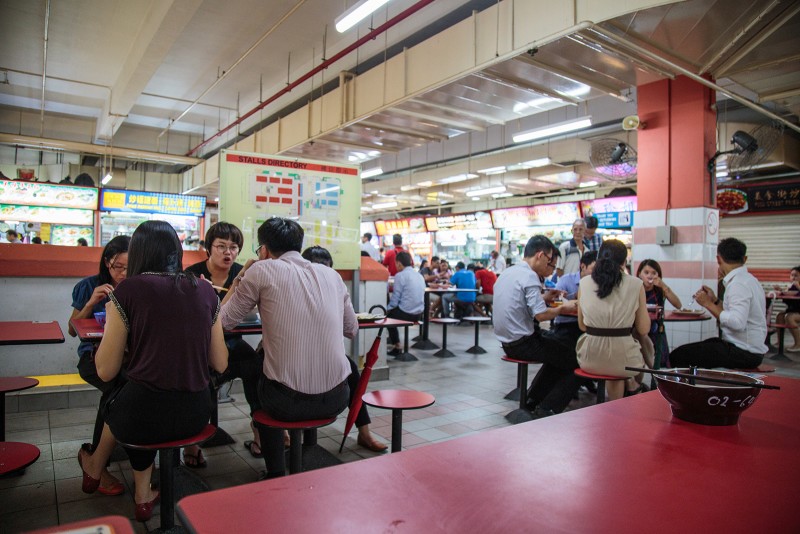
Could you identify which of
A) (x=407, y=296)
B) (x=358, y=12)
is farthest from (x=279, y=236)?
(x=407, y=296)

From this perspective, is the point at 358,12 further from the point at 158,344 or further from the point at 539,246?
A: the point at 158,344

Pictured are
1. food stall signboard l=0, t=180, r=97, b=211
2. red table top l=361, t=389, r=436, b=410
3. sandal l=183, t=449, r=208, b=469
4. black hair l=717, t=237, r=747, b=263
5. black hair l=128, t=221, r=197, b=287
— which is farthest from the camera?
food stall signboard l=0, t=180, r=97, b=211

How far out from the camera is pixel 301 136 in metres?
8.48

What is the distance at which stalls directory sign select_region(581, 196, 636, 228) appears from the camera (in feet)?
36.2

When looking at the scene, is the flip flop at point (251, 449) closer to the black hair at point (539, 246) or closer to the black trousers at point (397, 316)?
the black hair at point (539, 246)

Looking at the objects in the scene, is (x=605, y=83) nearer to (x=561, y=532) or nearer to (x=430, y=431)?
(x=430, y=431)

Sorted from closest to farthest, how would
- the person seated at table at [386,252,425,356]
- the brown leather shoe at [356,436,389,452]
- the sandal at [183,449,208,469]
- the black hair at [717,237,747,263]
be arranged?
the sandal at [183,449,208,469] → the brown leather shoe at [356,436,389,452] → the black hair at [717,237,747,263] → the person seated at table at [386,252,425,356]

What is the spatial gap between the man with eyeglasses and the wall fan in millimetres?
2914

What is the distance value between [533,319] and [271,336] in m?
2.58

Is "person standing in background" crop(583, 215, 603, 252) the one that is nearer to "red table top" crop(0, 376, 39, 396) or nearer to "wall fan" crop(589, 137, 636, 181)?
"wall fan" crop(589, 137, 636, 181)

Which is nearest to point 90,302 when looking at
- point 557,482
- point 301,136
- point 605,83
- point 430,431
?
point 430,431

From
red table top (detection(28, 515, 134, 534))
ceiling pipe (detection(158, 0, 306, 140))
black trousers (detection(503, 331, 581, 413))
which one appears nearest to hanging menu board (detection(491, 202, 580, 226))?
ceiling pipe (detection(158, 0, 306, 140))

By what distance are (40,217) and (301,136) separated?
5.36 m

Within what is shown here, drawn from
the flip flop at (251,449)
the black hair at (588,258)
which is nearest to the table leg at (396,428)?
the flip flop at (251,449)
